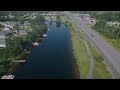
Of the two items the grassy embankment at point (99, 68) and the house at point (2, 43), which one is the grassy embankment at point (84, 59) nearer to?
the grassy embankment at point (99, 68)

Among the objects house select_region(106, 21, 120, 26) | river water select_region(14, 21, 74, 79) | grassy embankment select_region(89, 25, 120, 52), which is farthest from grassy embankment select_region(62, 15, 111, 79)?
house select_region(106, 21, 120, 26)

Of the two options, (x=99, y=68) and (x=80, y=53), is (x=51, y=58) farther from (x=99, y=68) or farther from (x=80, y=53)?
(x=99, y=68)

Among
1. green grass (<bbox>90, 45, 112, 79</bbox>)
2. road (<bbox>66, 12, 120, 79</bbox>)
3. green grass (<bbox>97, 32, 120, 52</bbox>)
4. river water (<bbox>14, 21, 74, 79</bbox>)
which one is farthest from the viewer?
green grass (<bbox>97, 32, 120, 52</bbox>)

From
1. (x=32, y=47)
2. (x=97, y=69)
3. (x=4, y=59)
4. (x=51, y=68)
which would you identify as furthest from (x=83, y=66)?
(x=4, y=59)

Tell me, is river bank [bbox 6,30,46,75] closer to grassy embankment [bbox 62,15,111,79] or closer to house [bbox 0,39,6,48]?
house [bbox 0,39,6,48]

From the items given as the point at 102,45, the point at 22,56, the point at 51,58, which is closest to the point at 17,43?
the point at 22,56
